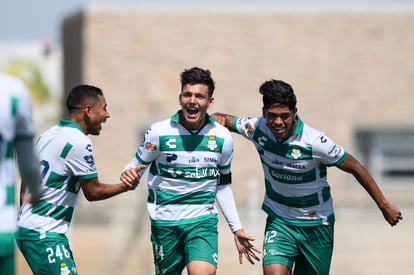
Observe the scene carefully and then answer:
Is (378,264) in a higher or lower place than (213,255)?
lower

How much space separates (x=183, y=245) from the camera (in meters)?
9.45

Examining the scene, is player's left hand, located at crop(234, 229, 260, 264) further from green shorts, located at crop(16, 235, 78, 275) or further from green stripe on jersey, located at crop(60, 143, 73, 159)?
green stripe on jersey, located at crop(60, 143, 73, 159)

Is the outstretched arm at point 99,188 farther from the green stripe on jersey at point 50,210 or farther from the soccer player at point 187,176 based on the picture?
the soccer player at point 187,176

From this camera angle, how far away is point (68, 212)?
852 cm

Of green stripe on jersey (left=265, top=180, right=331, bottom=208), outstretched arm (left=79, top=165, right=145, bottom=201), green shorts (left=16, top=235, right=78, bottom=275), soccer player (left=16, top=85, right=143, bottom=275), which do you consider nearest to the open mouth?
outstretched arm (left=79, top=165, right=145, bottom=201)

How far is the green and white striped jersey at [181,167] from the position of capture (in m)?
9.34

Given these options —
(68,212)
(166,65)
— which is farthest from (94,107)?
(166,65)

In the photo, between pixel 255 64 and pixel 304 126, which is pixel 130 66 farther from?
pixel 304 126

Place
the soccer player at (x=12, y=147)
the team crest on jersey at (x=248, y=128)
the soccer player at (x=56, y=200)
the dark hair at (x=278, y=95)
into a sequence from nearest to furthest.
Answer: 1. the soccer player at (x=12, y=147)
2. the soccer player at (x=56, y=200)
3. the dark hair at (x=278, y=95)
4. the team crest on jersey at (x=248, y=128)

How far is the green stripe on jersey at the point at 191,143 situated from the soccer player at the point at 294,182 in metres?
0.43

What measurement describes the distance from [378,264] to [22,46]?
56905 millimetres

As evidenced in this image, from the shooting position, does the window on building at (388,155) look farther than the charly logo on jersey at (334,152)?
A: Yes

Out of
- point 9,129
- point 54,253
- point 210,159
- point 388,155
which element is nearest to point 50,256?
point 54,253

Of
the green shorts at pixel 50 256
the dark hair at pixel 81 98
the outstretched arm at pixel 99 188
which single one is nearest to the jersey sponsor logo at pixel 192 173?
the outstretched arm at pixel 99 188
